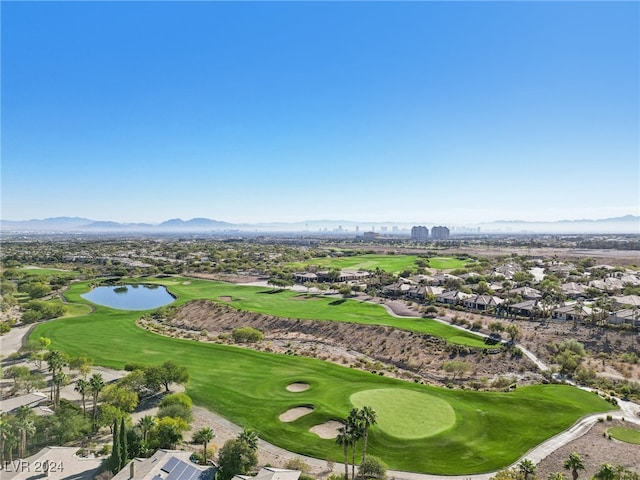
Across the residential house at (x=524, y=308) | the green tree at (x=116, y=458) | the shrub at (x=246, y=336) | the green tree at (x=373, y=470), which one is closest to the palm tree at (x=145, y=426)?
the green tree at (x=116, y=458)

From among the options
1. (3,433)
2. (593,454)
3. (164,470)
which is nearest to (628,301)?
(593,454)

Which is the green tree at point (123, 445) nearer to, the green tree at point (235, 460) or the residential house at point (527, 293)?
the green tree at point (235, 460)

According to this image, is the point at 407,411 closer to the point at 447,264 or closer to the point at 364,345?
the point at 364,345

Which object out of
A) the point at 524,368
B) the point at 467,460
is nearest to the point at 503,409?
the point at 467,460

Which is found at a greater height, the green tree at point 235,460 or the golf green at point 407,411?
the green tree at point 235,460

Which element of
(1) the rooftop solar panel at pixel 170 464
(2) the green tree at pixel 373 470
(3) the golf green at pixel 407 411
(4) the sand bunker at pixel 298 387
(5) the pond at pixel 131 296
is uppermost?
(1) the rooftop solar panel at pixel 170 464

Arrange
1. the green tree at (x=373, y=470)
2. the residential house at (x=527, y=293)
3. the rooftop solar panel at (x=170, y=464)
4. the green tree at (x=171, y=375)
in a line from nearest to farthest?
the rooftop solar panel at (x=170, y=464), the green tree at (x=373, y=470), the green tree at (x=171, y=375), the residential house at (x=527, y=293)

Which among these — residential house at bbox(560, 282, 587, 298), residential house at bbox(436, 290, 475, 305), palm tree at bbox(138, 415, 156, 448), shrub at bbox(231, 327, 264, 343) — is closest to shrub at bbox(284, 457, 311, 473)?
palm tree at bbox(138, 415, 156, 448)
